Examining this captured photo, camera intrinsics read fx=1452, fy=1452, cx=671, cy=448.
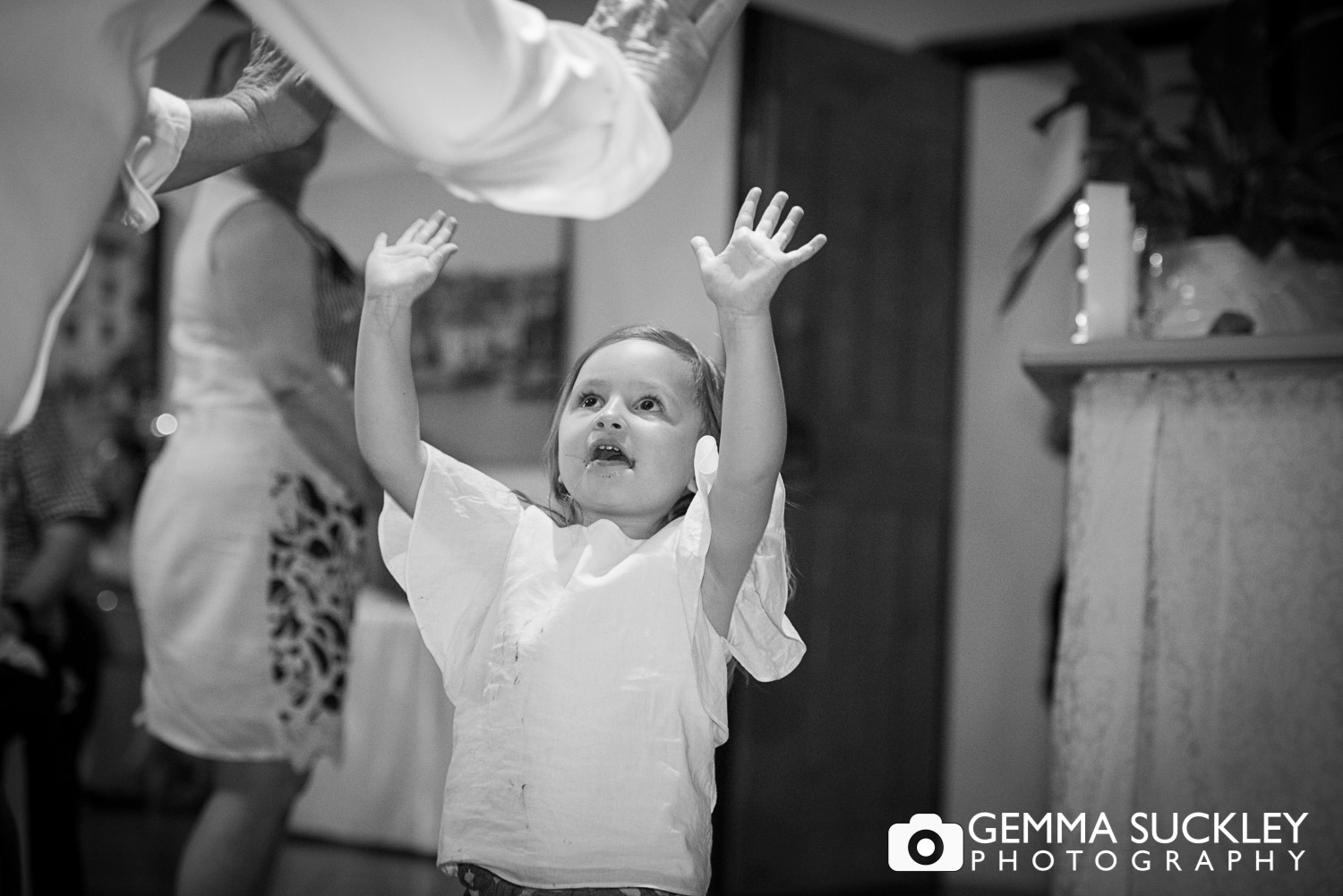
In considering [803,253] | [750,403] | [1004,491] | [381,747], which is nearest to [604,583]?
[750,403]

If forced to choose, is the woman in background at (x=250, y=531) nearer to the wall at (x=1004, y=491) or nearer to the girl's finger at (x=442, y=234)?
the girl's finger at (x=442, y=234)

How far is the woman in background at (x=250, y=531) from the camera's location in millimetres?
1574

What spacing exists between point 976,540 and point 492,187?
2.92m

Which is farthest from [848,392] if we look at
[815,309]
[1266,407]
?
[1266,407]

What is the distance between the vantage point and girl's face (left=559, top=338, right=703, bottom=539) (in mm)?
1065

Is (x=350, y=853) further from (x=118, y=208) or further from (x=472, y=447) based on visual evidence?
(x=118, y=208)

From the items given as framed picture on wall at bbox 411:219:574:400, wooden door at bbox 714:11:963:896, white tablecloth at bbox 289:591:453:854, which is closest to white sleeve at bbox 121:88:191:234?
wooden door at bbox 714:11:963:896

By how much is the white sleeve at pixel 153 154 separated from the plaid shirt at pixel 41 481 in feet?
3.46

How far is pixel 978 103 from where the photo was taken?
3.86m

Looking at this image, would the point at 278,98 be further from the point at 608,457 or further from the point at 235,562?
the point at 235,562

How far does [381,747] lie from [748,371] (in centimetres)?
251

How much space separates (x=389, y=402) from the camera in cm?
104

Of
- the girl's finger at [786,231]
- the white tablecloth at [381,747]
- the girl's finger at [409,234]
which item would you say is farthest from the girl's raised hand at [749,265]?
the white tablecloth at [381,747]

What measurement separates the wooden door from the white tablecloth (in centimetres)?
73
